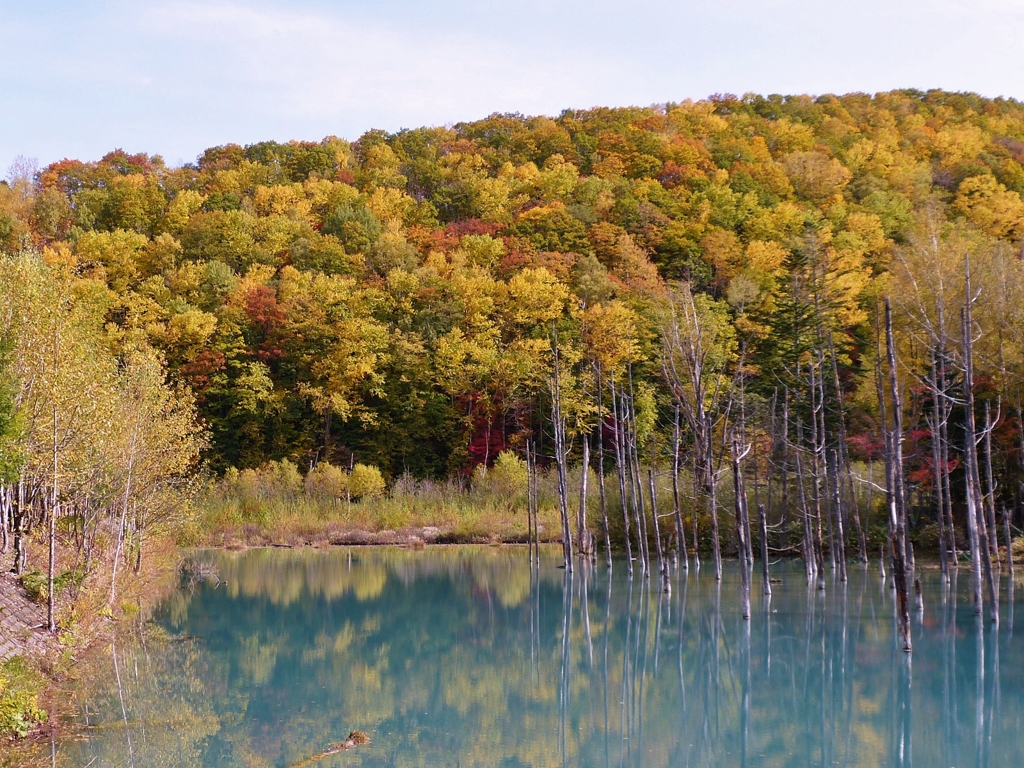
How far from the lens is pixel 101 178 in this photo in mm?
74625

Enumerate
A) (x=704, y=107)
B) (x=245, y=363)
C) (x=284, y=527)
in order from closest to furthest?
(x=284, y=527) → (x=245, y=363) → (x=704, y=107)

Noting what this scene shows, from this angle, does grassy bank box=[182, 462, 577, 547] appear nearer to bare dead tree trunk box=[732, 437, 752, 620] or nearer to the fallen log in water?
bare dead tree trunk box=[732, 437, 752, 620]

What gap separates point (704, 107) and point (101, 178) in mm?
46922

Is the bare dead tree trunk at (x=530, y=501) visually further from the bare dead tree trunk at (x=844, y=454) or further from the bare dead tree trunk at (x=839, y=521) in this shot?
the bare dead tree trunk at (x=844, y=454)

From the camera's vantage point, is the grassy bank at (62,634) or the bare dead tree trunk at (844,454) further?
the bare dead tree trunk at (844,454)

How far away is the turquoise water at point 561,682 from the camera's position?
1198cm

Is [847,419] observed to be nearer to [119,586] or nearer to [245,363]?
[119,586]

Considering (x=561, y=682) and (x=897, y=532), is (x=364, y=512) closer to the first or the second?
(x=561, y=682)

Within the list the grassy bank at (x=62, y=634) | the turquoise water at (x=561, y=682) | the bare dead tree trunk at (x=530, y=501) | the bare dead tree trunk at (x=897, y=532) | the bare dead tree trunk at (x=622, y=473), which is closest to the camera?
the grassy bank at (x=62, y=634)

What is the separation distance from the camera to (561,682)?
16.1 meters

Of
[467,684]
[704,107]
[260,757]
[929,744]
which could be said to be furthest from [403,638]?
[704,107]

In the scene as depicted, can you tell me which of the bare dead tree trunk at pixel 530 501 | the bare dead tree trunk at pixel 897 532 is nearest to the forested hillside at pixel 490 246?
the bare dead tree trunk at pixel 530 501

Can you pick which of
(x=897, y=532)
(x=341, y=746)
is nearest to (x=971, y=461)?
(x=897, y=532)

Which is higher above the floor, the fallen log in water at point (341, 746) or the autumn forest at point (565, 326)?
the autumn forest at point (565, 326)
